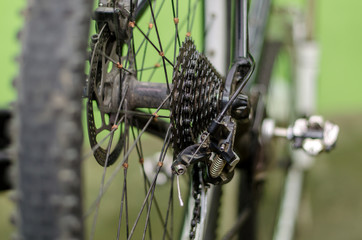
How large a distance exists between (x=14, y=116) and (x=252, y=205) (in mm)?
557

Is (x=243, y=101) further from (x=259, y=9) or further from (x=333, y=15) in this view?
(x=333, y=15)

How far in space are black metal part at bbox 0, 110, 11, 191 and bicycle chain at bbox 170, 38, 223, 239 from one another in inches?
11.6

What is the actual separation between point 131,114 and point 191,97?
8cm

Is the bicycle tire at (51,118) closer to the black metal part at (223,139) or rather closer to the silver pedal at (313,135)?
the black metal part at (223,139)

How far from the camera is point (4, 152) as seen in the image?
714 millimetres

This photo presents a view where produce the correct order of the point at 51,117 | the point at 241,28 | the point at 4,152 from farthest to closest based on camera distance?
the point at 4,152 → the point at 241,28 → the point at 51,117

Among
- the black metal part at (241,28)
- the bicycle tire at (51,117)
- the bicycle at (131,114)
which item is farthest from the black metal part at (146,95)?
the bicycle tire at (51,117)

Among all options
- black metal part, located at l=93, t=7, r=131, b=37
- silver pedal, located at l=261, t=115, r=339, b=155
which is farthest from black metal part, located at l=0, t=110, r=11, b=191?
silver pedal, located at l=261, t=115, r=339, b=155

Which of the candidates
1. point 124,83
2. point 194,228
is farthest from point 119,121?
point 194,228

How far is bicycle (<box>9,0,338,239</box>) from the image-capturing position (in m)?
0.32

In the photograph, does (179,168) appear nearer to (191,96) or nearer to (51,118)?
(191,96)

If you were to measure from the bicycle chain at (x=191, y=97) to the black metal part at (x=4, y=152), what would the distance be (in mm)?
294

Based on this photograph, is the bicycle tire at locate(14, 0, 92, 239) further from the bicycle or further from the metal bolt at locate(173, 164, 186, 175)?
the metal bolt at locate(173, 164, 186, 175)

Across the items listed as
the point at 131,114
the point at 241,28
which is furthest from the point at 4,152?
the point at 241,28
